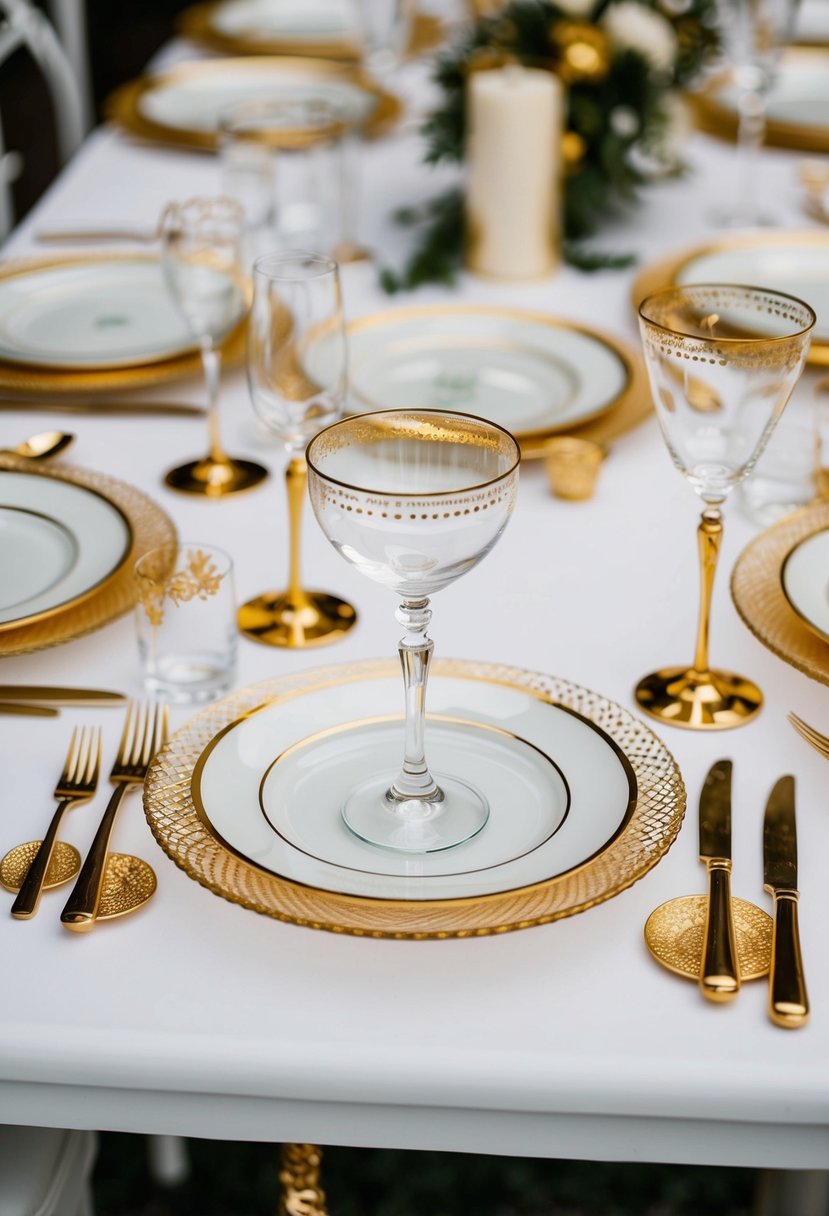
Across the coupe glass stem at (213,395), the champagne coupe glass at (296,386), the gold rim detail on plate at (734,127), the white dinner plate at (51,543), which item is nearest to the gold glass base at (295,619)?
the champagne coupe glass at (296,386)

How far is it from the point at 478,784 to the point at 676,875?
12 cm

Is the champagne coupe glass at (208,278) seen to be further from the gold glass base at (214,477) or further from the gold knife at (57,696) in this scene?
the gold knife at (57,696)

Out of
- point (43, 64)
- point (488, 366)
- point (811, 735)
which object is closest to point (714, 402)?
point (811, 735)

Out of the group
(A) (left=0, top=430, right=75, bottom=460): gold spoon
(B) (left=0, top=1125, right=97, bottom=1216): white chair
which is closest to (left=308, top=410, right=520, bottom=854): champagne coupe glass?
(B) (left=0, top=1125, right=97, bottom=1216): white chair

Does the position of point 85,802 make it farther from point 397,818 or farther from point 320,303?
point 320,303

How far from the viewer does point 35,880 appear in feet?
2.59

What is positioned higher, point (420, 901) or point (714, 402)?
point (714, 402)

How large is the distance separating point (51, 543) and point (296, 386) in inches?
8.8

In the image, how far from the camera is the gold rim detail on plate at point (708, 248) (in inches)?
62.2

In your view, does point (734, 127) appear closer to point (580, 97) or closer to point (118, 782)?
point (580, 97)

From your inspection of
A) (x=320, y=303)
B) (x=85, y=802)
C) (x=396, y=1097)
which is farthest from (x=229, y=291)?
(x=396, y=1097)

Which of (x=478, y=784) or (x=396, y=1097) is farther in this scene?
(x=478, y=784)

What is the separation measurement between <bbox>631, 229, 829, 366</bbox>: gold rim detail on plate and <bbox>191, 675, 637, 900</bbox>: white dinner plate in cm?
82

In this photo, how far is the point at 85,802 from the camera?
2.85 feet
